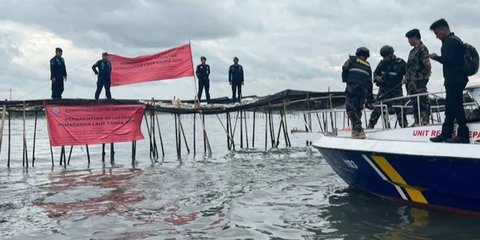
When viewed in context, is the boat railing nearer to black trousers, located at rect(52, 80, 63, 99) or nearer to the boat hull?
the boat hull

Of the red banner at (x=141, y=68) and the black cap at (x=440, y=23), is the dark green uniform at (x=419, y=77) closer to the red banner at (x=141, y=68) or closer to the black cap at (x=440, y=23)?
the black cap at (x=440, y=23)

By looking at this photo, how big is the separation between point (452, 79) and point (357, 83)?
1.81 m

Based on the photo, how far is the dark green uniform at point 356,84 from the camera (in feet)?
27.0

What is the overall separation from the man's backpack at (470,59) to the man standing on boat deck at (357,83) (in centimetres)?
186

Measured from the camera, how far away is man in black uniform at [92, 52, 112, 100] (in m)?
16.2

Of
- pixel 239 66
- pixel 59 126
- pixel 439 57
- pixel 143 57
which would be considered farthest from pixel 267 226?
pixel 239 66

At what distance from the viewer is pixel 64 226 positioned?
7102 millimetres

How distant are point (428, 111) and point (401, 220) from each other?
2238 mm

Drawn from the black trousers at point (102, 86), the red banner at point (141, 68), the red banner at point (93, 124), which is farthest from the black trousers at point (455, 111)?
the black trousers at point (102, 86)

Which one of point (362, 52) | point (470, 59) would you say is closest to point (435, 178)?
point (470, 59)

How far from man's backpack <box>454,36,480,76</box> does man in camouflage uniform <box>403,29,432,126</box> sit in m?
1.60

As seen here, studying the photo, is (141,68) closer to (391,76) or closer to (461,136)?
(391,76)

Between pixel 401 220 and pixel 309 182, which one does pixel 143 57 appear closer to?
pixel 309 182

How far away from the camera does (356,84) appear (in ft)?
27.0
